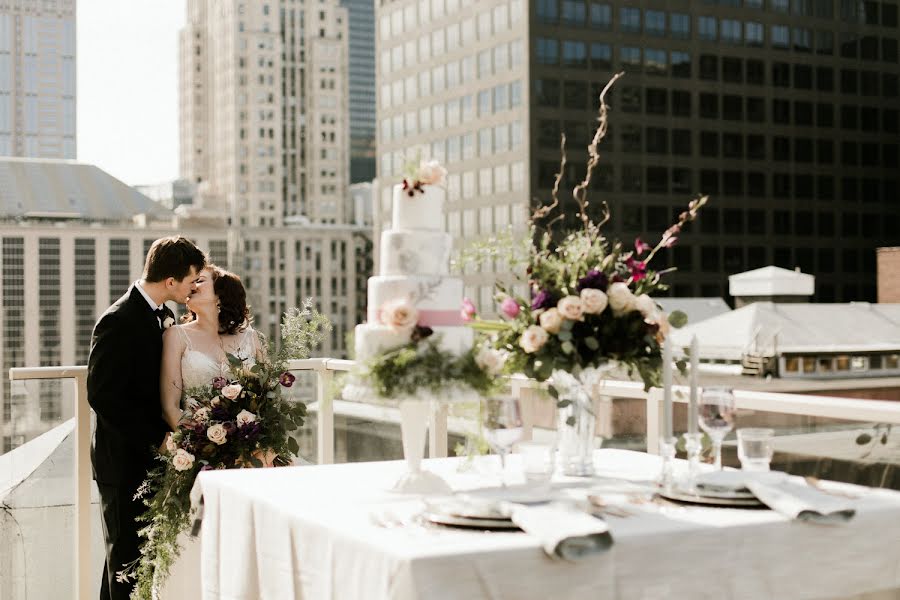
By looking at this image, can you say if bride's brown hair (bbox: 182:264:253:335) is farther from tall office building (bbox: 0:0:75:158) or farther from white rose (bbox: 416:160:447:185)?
tall office building (bbox: 0:0:75:158)

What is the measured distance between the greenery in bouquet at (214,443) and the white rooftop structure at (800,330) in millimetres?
58259

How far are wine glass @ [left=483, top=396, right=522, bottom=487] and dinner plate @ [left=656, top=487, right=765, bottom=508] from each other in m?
0.42

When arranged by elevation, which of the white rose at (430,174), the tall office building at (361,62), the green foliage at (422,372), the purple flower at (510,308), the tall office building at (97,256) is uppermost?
the tall office building at (361,62)

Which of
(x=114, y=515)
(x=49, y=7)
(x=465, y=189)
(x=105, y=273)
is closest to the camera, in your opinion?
(x=114, y=515)

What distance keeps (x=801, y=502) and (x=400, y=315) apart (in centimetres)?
105

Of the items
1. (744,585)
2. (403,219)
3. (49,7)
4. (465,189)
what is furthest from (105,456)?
(49,7)

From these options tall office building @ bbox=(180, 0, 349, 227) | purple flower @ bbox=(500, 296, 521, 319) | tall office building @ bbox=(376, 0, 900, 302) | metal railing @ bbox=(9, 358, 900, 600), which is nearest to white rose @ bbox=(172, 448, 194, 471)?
metal railing @ bbox=(9, 358, 900, 600)

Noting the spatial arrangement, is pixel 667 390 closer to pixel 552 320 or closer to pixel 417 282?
pixel 552 320

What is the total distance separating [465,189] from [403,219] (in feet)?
245

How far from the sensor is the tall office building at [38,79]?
102000 millimetres

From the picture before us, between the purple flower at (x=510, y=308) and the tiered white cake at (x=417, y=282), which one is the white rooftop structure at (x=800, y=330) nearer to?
the purple flower at (x=510, y=308)

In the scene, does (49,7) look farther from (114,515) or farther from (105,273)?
(114,515)

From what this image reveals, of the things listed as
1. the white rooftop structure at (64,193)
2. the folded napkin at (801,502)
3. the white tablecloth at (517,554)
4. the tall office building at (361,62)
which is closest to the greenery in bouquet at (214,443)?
the white tablecloth at (517,554)

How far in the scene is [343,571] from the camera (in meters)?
2.50
